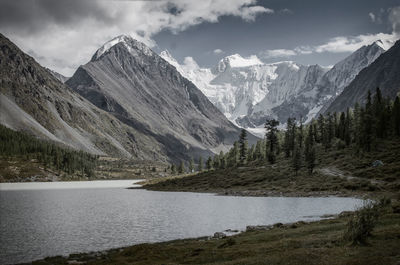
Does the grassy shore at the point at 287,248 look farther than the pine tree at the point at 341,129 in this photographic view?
No

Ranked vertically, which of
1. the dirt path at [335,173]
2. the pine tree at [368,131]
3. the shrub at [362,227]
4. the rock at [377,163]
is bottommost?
the shrub at [362,227]

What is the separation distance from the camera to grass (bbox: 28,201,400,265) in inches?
936

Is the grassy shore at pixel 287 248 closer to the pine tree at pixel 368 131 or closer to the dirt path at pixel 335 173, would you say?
the dirt path at pixel 335 173

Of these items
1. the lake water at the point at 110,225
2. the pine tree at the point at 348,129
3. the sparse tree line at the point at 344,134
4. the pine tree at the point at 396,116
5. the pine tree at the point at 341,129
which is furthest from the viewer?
the pine tree at the point at 341,129

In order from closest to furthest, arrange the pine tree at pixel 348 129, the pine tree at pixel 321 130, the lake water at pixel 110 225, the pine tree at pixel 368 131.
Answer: the lake water at pixel 110 225 → the pine tree at pixel 368 131 → the pine tree at pixel 348 129 → the pine tree at pixel 321 130

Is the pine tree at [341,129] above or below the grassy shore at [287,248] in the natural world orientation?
above

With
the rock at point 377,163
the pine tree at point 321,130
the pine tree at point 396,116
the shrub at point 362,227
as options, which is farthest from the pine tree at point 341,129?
the shrub at point 362,227

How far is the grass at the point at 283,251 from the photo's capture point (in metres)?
23.8

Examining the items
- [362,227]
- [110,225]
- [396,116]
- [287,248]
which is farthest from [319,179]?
[362,227]

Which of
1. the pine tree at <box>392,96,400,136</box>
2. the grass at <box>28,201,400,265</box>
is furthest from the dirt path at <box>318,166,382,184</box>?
the grass at <box>28,201,400,265</box>

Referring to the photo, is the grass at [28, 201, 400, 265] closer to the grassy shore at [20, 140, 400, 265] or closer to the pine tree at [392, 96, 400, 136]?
the grassy shore at [20, 140, 400, 265]

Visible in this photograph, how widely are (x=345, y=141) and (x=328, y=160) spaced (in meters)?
21.7

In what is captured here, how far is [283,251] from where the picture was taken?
2878 centimetres

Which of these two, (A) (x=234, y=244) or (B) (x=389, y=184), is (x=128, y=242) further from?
(B) (x=389, y=184)
